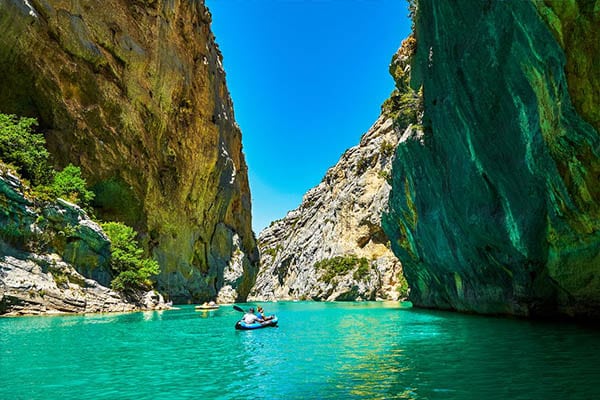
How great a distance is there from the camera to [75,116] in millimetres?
35000

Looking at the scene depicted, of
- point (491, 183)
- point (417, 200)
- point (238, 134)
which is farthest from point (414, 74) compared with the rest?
point (238, 134)

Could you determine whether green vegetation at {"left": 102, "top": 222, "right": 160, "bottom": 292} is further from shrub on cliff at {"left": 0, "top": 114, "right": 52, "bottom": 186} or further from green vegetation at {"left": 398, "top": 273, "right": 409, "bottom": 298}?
green vegetation at {"left": 398, "top": 273, "right": 409, "bottom": 298}

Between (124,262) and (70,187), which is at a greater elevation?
(70,187)

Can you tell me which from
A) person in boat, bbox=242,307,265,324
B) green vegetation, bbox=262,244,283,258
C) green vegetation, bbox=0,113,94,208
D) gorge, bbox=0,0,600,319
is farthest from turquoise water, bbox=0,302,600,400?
green vegetation, bbox=262,244,283,258

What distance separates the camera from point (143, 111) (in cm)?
4081

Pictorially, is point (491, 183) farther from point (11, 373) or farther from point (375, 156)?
point (375, 156)

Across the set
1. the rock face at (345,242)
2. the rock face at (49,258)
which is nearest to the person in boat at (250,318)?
the rock face at (49,258)

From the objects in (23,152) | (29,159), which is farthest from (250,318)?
(23,152)

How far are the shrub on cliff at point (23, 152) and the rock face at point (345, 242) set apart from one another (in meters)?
49.5

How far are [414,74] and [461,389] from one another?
2784cm

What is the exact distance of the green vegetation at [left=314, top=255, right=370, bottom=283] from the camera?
264ft

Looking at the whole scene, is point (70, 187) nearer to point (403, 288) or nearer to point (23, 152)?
point (23, 152)

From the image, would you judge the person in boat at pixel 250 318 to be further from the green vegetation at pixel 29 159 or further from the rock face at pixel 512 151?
the green vegetation at pixel 29 159

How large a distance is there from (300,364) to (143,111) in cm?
3565
